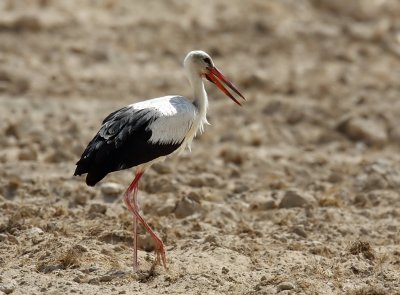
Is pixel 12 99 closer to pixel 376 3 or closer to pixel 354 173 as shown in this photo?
pixel 354 173

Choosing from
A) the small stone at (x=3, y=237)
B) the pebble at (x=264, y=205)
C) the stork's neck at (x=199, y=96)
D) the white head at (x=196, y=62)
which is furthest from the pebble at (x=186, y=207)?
the small stone at (x=3, y=237)

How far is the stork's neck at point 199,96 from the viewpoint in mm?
8680

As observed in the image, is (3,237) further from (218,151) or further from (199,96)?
(218,151)

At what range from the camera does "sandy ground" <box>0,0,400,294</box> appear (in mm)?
7934

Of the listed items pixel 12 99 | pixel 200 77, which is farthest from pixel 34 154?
pixel 200 77

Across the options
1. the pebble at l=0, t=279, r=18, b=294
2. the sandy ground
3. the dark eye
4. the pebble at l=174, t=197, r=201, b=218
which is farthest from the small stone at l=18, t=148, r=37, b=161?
the pebble at l=0, t=279, r=18, b=294

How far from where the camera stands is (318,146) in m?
12.6

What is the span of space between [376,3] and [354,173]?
748 centimetres

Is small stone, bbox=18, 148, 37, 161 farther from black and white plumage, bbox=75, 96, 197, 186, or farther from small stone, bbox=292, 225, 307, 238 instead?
small stone, bbox=292, 225, 307, 238

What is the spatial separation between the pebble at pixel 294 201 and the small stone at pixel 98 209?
1.81 meters

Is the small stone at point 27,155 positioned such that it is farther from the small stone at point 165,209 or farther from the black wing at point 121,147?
the black wing at point 121,147

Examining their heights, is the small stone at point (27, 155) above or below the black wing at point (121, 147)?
below

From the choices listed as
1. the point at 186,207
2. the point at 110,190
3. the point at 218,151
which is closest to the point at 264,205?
the point at 186,207

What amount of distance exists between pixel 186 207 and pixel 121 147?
5.62 feet
